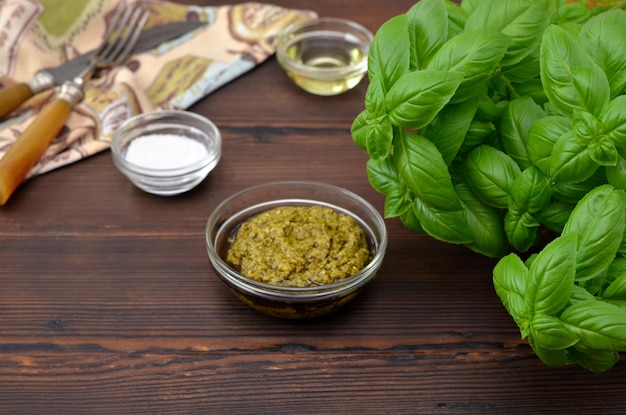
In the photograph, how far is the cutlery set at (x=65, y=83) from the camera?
4.21 feet

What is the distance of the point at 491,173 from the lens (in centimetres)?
101

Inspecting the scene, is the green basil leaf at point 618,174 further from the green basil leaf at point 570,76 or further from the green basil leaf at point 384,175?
the green basil leaf at point 384,175

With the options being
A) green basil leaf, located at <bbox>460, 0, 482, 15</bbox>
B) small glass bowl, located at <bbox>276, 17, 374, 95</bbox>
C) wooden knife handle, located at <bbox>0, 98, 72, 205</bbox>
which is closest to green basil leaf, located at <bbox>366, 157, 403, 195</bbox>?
green basil leaf, located at <bbox>460, 0, 482, 15</bbox>

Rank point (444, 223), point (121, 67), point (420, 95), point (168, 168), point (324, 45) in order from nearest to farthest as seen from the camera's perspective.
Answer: point (420, 95) < point (444, 223) < point (168, 168) < point (121, 67) < point (324, 45)

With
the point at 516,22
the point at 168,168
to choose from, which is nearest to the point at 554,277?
the point at 516,22

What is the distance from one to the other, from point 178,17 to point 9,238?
2.27 feet

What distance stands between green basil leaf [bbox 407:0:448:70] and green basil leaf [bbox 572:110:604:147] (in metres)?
0.21

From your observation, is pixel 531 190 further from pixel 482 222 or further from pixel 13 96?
pixel 13 96

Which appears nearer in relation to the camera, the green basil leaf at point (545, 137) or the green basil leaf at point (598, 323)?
the green basil leaf at point (598, 323)

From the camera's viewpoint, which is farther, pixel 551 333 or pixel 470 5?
pixel 470 5

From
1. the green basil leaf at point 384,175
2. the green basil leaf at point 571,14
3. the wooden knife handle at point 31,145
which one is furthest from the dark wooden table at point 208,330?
the green basil leaf at point 571,14

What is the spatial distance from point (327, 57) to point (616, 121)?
845 millimetres

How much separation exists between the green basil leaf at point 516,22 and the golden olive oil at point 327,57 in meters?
0.48

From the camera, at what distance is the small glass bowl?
5.04 feet
